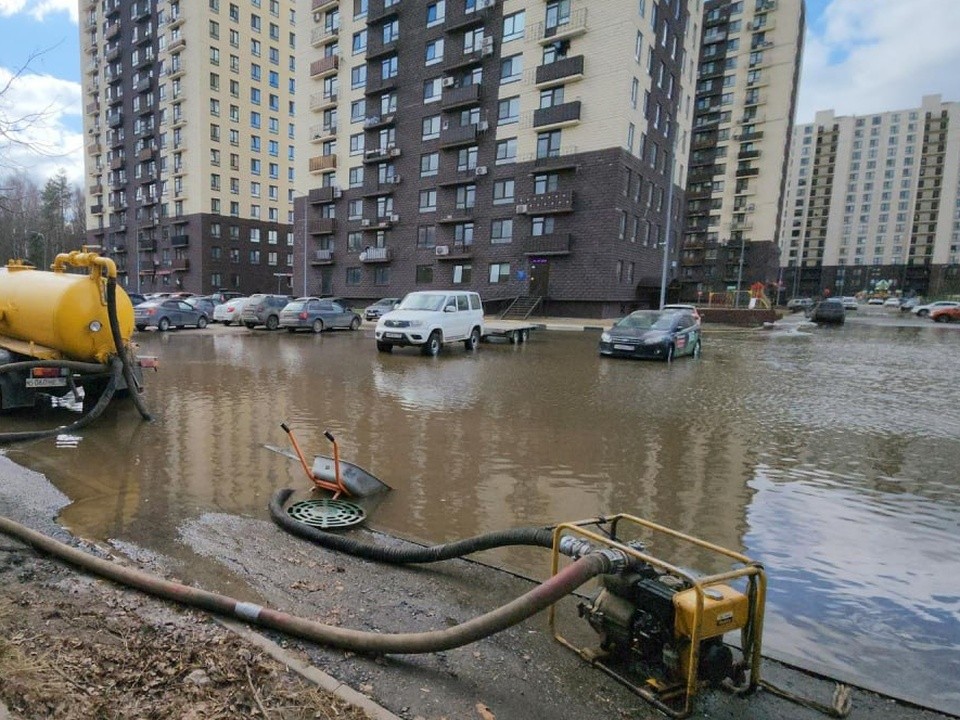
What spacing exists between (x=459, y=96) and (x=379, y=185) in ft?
32.4

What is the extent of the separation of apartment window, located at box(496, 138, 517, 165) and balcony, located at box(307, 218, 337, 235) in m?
16.8

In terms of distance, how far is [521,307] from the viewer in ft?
123

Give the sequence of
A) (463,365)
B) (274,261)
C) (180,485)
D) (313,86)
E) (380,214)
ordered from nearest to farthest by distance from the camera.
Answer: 1. (180,485)
2. (463,365)
3. (380,214)
4. (313,86)
5. (274,261)

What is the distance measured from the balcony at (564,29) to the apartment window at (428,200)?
12.7 m

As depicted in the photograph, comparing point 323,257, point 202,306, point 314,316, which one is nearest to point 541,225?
point 314,316

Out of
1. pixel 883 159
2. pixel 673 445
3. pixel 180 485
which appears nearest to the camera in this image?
pixel 180 485

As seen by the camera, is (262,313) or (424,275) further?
(424,275)

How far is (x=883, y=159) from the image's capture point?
418 feet

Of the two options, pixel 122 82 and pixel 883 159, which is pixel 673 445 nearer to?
pixel 122 82

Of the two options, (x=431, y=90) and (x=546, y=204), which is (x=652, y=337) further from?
(x=431, y=90)

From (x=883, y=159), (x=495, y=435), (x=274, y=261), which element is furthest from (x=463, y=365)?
(x=883, y=159)

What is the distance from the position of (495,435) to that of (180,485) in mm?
3791

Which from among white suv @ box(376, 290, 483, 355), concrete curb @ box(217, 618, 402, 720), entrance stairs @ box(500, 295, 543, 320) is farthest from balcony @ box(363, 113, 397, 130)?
concrete curb @ box(217, 618, 402, 720)

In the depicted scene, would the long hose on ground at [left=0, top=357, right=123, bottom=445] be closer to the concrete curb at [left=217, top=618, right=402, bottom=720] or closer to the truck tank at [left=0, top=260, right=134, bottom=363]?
the truck tank at [left=0, top=260, right=134, bottom=363]
